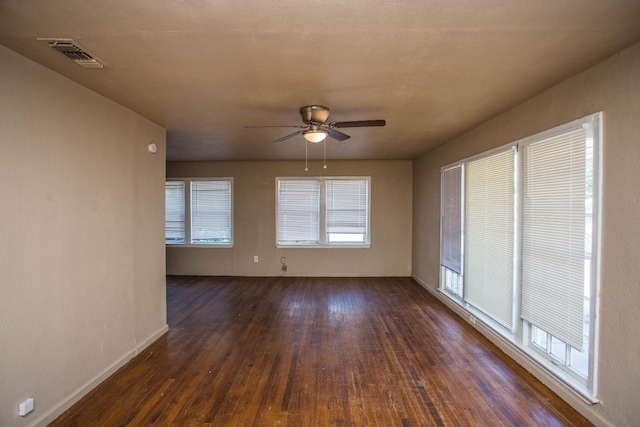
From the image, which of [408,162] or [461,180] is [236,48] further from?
[408,162]

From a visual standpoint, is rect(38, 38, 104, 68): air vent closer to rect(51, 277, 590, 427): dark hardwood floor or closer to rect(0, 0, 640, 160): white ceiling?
rect(0, 0, 640, 160): white ceiling

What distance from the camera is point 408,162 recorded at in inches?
243

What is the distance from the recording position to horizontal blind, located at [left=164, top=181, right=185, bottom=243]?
6.27m

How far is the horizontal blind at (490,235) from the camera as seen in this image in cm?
301

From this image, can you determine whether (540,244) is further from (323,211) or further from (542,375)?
(323,211)

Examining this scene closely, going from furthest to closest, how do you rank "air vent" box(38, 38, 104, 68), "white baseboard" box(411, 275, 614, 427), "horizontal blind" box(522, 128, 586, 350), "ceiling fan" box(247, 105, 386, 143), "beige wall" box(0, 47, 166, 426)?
"ceiling fan" box(247, 105, 386, 143)
"horizontal blind" box(522, 128, 586, 350)
"white baseboard" box(411, 275, 614, 427)
"beige wall" box(0, 47, 166, 426)
"air vent" box(38, 38, 104, 68)

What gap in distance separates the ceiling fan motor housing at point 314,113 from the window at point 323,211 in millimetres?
3330

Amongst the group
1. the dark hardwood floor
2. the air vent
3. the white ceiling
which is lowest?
the dark hardwood floor

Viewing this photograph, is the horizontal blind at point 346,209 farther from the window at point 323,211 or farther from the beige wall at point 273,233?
the beige wall at point 273,233

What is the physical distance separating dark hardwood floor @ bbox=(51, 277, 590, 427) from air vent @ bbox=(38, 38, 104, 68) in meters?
2.46

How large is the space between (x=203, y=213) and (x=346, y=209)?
10.0 ft

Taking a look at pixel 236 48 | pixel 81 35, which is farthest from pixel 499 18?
pixel 81 35

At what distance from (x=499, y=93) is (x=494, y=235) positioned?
5.00 ft

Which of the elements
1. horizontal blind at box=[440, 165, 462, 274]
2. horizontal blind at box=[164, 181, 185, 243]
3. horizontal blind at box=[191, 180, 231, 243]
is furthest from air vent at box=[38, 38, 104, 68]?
horizontal blind at box=[164, 181, 185, 243]
